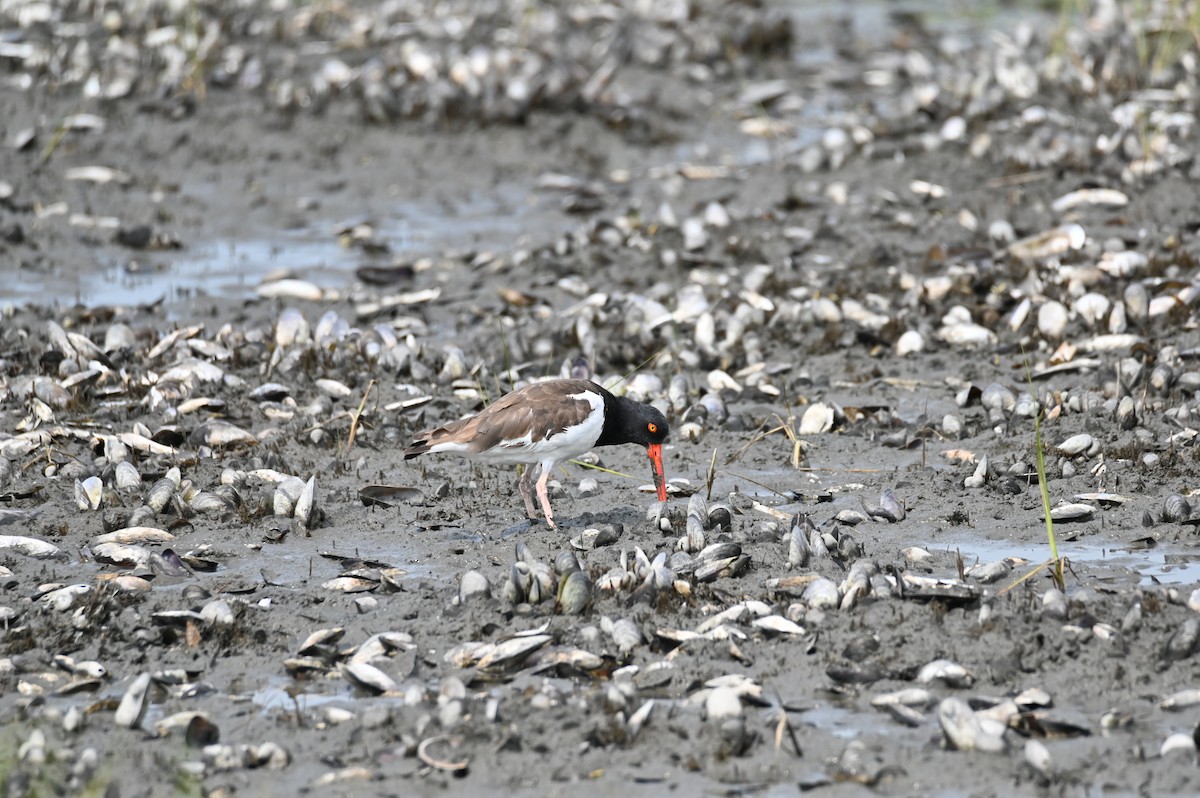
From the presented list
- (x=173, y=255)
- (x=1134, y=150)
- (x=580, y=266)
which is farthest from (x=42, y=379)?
(x=1134, y=150)

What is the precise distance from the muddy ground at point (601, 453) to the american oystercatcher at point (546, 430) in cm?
39

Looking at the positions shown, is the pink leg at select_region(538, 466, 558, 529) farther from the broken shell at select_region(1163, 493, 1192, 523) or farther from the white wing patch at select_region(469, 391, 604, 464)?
the broken shell at select_region(1163, 493, 1192, 523)

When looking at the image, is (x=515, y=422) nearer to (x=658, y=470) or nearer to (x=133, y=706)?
(x=658, y=470)

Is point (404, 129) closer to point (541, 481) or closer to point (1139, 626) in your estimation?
point (541, 481)

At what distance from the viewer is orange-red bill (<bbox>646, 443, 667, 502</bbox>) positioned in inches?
336

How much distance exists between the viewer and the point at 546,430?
8266 mm

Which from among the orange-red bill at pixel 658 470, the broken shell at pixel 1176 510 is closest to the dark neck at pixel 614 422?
the orange-red bill at pixel 658 470

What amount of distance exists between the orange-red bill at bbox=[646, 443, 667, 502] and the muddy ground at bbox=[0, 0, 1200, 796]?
0.26 metres

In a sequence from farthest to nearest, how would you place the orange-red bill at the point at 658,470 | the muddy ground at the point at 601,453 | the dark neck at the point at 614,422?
the dark neck at the point at 614,422 < the orange-red bill at the point at 658,470 < the muddy ground at the point at 601,453

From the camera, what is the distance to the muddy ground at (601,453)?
20.0ft

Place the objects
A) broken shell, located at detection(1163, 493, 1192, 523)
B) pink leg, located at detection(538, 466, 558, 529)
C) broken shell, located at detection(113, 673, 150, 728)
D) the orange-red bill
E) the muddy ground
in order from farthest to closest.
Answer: the orange-red bill, pink leg, located at detection(538, 466, 558, 529), broken shell, located at detection(1163, 493, 1192, 523), broken shell, located at detection(113, 673, 150, 728), the muddy ground

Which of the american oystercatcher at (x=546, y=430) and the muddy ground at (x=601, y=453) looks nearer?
the muddy ground at (x=601, y=453)

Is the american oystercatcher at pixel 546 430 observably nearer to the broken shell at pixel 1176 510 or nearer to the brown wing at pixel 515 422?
the brown wing at pixel 515 422

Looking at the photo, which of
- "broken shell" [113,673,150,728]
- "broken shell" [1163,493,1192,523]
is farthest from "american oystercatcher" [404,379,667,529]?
"broken shell" [1163,493,1192,523]
